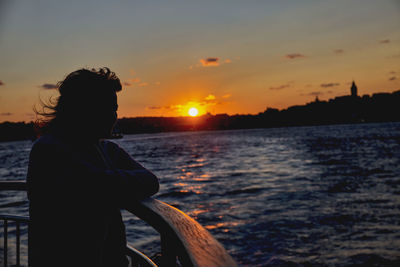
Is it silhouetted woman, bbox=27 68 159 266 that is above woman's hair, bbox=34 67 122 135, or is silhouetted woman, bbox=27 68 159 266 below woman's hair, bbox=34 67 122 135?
below

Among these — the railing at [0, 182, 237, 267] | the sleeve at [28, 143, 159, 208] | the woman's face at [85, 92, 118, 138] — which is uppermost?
the woman's face at [85, 92, 118, 138]

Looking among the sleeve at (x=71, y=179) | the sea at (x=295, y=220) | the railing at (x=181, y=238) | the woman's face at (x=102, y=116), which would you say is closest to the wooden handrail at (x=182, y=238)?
the railing at (x=181, y=238)

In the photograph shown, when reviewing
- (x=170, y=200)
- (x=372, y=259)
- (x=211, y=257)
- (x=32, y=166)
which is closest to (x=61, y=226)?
(x=32, y=166)

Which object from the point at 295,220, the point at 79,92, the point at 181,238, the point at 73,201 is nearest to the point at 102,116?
the point at 79,92

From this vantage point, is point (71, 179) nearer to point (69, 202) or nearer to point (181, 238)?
point (69, 202)

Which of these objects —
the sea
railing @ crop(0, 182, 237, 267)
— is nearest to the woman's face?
railing @ crop(0, 182, 237, 267)

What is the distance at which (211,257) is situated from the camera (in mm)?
961

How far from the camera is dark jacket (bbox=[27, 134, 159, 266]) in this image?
132 centimetres

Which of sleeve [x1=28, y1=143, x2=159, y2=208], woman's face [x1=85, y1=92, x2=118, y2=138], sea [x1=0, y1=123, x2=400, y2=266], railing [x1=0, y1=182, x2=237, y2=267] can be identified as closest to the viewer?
railing [x1=0, y1=182, x2=237, y2=267]

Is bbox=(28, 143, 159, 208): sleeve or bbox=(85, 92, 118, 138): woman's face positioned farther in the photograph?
bbox=(85, 92, 118, 138): woman's face

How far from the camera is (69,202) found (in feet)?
4.38

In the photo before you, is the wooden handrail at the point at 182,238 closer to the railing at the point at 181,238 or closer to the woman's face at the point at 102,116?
the railing at the point at 181,238

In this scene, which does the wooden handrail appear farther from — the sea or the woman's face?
the sea

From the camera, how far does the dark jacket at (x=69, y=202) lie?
4.33 feet
